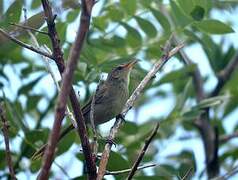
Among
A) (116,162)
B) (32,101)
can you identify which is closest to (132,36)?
(32,101)

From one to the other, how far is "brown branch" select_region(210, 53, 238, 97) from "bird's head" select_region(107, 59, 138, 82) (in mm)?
732

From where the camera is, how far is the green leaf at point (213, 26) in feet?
13.1

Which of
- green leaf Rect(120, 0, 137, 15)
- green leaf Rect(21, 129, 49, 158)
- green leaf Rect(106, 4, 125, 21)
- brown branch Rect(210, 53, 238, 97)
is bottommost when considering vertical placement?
green leaf Rect(21, 129, 49, 158)

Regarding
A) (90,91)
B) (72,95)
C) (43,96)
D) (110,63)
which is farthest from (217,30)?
(72,95)

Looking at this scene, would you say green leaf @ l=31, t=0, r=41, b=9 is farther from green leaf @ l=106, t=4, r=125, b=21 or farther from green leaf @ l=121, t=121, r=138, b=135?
green leaf @ l=121, t=121, r=138, b=135

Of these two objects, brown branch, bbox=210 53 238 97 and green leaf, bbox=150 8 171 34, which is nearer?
green leaf, bbox=150 8 171 34

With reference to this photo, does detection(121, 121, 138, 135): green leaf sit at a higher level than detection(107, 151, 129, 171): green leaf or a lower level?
higher

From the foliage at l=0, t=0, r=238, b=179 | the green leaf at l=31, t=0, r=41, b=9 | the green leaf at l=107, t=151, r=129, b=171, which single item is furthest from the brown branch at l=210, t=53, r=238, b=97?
the green leaf at l=107, t=151, r=129, b=171

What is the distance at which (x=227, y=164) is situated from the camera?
479cm

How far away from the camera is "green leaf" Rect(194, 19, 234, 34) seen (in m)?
4.00

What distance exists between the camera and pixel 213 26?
159 inches

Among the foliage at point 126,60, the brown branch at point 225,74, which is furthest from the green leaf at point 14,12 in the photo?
the brown branch at point 225,74

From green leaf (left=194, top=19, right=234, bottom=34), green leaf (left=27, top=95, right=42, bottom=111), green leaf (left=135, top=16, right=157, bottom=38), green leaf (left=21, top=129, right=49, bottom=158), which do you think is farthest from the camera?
green leaf (left=27, top=95, right=42, bottom=111)

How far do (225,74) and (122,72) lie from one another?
2.86ft
